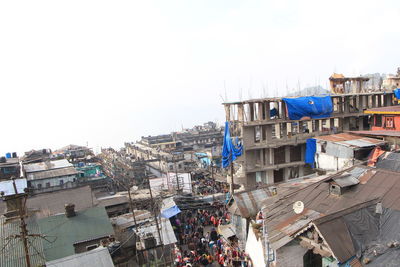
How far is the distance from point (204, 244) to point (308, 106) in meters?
20.2

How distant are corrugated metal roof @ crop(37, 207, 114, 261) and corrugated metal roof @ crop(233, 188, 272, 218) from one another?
965 centimetres

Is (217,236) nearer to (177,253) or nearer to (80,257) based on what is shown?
(177,253)

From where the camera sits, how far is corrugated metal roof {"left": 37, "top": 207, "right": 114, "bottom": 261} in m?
19.3

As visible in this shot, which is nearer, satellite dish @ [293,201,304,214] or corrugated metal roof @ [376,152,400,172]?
satellite dish @ [293,201,304,214]

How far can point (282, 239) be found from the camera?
1366cm

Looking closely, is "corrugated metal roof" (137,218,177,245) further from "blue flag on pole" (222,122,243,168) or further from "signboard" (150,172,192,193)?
"signboard" (150,172,192,193)

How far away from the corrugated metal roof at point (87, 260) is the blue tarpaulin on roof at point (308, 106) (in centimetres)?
2552

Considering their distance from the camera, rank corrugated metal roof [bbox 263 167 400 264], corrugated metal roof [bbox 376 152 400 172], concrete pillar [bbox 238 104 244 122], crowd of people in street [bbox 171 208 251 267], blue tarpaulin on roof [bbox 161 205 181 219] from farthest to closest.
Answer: concrete pillar [bbox 238 104 244 122]
blue tarpaulin on roof [bbox 161 205 181 219]
crowd of people in street [bbox 171 208 251 267]
corrugated metal roof [bbox 376 152 400 172]
corrugated metal roof [bbox 263 167 400 264]

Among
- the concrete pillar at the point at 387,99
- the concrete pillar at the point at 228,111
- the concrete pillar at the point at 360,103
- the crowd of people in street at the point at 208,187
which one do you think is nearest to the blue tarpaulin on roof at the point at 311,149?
the concrete pillar at the point at 228,111

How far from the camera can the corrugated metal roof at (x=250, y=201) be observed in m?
20.8

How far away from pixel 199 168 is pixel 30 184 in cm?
3079

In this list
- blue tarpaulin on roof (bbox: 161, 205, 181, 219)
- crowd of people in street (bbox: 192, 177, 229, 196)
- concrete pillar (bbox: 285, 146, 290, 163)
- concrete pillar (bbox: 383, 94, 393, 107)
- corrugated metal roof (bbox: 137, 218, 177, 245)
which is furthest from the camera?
concrete pillar (bbox: 383, 94, 393, 107)

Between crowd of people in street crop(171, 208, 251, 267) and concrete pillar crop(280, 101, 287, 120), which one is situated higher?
concrete pillar crop(280, 101, 287, 120)

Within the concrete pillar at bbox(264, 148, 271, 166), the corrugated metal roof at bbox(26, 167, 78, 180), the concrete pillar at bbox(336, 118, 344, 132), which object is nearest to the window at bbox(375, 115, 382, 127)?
the concrete pillar at bbox(336, 118, 344, 132)
